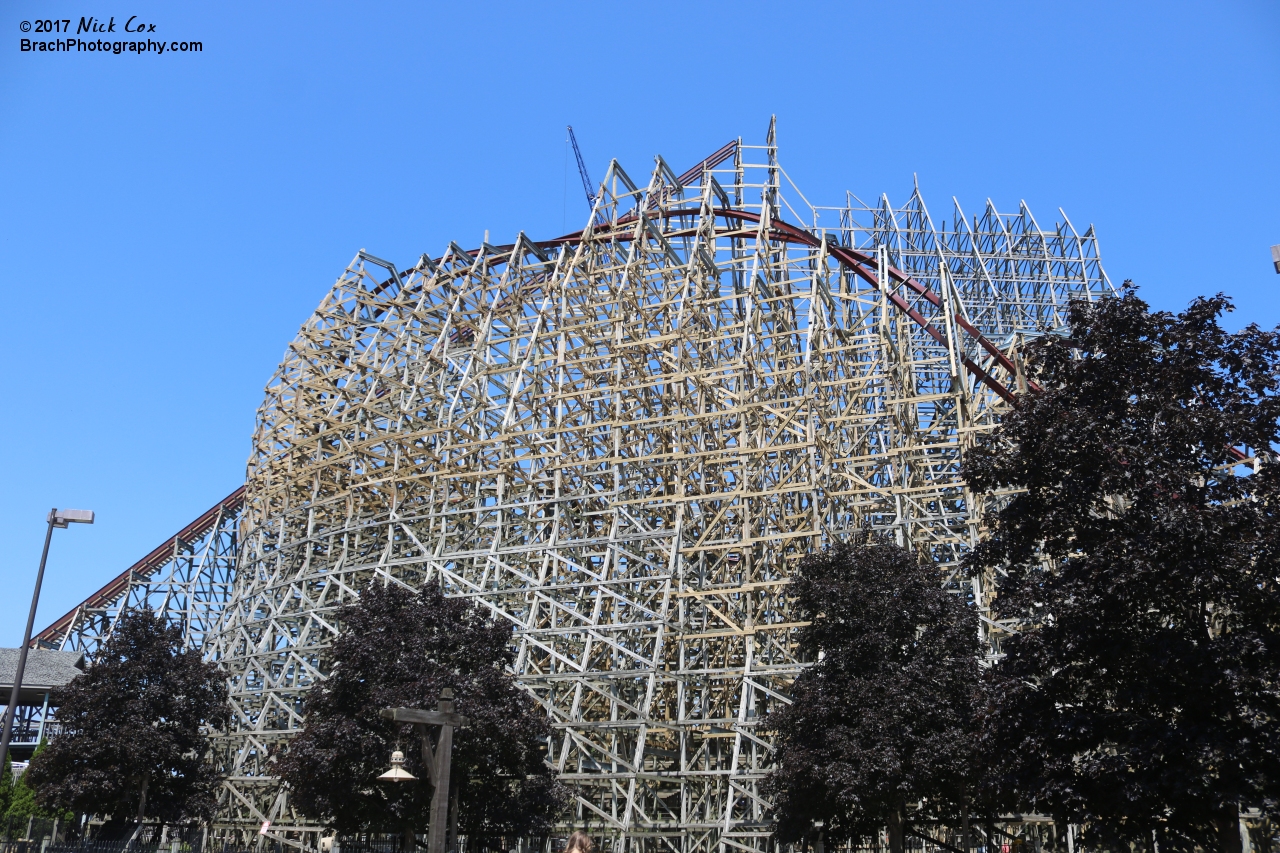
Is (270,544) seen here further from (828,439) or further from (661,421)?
(828,439)

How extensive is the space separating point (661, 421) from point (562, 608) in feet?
14.5

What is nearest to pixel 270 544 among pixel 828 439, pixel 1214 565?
pixel 828 439

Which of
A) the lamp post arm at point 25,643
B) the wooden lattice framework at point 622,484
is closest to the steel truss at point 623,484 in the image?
the wooden lattice framework at point 622,484

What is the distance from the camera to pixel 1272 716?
10.8m

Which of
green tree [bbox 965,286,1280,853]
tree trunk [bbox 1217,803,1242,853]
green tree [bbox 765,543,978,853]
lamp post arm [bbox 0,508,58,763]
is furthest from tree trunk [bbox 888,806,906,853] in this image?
lamp post arm [bbox 0,508,58,763]

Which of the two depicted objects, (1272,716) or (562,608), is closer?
(1272,716)

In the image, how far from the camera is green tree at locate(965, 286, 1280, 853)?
11.0m

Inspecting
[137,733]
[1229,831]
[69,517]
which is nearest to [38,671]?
[137,733]

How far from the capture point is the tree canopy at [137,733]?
76.5 ft

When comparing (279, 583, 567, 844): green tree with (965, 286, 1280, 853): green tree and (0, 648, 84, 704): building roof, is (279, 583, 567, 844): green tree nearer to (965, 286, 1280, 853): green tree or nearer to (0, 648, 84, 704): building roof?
(965, 286, 1280, 853): green tree

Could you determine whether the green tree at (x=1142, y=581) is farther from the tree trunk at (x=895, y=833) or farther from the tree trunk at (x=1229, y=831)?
the tree trunk at (x=895, y=833)

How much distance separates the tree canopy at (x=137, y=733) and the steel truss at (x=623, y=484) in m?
1.36

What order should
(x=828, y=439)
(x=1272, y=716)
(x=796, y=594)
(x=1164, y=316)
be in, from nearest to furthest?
(x=1272, y=716) < (x=1164, y=316) < (x=796, y=594) < (x=828, y=439)

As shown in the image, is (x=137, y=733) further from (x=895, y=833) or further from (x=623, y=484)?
(x=895, y=833)
